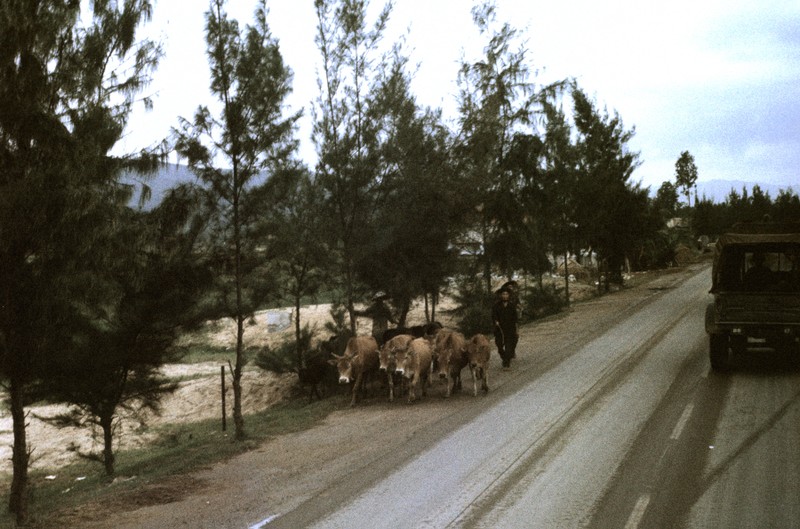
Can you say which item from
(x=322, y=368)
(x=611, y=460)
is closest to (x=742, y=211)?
(x=322, y=368)

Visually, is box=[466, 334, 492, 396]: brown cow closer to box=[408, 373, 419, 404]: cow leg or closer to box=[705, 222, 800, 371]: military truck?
box=[408, 373, 419, 404]: cow leg

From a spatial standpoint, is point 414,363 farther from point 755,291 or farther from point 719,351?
point 755,291

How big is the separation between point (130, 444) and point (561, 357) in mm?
14424

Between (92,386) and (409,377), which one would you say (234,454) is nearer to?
(409,377)

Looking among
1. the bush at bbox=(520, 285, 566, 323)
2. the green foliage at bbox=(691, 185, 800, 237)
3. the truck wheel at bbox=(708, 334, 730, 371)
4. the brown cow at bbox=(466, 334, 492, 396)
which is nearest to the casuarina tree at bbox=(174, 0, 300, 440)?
the brown cow at bbox=(466, 334, 492, 396)

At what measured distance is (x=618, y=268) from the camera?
45750 mm

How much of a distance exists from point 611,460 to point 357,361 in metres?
8.18

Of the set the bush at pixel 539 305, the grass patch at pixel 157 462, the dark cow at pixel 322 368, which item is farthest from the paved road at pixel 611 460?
the bush at pixel 539 305

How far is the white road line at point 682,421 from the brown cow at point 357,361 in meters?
7.01

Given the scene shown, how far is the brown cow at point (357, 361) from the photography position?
18.0 metres

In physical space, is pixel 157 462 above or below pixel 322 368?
below

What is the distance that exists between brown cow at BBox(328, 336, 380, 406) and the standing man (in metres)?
3.45

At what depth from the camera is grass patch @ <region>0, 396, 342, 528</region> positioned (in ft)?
40.7

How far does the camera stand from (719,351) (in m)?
18.3
